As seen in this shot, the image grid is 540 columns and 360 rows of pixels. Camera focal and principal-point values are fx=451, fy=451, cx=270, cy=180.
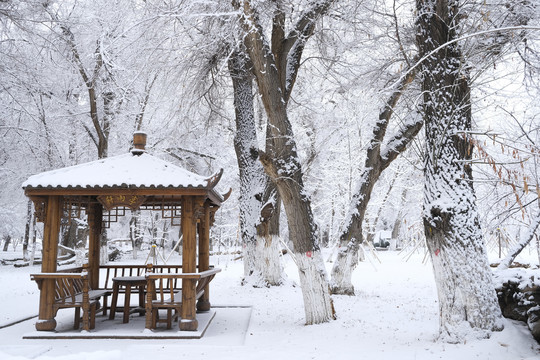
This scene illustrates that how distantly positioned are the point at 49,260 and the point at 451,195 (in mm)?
6311

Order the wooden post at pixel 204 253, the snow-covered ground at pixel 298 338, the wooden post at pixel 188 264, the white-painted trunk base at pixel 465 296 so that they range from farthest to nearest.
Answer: the wooden post at pixel 204 253 → the wooden post at pixel 188 264 → the white-painted trunk base at pixel 465 296 → the snow-covered ground at pixel 298 338

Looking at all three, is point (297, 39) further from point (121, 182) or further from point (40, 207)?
point (40, 207)

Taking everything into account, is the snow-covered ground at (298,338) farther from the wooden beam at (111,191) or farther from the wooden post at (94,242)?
the wooden beam at (111,191)

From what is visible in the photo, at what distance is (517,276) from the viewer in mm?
6523

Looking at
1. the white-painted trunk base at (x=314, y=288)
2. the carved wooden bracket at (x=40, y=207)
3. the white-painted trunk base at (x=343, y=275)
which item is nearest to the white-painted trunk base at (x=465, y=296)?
the white-painted trunk base at (x=314, y=288)

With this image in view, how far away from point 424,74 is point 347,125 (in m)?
10.7

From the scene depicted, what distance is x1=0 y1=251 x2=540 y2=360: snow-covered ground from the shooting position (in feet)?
18.0

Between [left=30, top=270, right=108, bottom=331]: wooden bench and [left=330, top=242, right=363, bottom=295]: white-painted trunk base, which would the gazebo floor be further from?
[left=330, top=242, right=363, bottom=295]: white-painted trunk base

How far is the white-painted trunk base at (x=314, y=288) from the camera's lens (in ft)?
24.5

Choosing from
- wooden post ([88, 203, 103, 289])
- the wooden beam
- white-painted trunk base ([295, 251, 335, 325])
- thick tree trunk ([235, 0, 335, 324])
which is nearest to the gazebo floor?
wooden post ([88, 203, 103, 289])

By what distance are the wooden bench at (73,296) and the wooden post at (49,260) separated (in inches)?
3.5

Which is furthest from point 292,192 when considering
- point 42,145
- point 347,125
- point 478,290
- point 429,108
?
point 42,145

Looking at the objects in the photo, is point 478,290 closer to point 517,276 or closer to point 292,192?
point 517,276

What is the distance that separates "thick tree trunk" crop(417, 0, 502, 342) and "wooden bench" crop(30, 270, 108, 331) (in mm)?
5435
